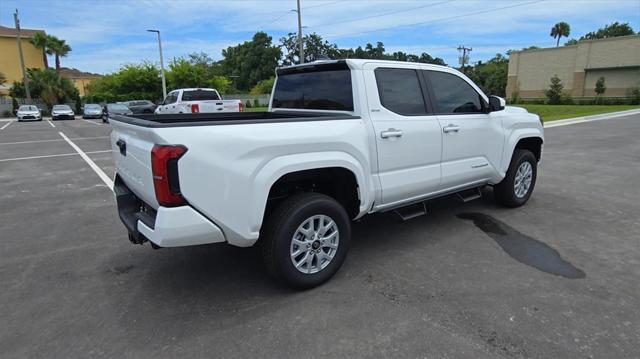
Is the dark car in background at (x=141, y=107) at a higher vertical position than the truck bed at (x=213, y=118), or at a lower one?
lower

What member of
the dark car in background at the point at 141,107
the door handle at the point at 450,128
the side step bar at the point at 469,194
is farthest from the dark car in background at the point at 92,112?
the door handle at the point at 450,128

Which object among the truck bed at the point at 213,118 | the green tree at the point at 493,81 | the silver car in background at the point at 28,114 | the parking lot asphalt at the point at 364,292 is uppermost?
the green tree at the point at 493,81

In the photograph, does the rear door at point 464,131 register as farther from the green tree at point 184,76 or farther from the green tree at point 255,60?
the green tree at point 255,60

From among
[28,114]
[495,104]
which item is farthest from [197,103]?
[28,114]

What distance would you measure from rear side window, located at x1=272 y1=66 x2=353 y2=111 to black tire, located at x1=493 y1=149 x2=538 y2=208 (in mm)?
2720

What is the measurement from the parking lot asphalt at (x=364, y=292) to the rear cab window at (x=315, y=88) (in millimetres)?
1511

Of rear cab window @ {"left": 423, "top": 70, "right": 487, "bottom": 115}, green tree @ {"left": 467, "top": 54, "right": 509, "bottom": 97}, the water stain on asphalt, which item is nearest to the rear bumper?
rear cab window @ {"left": 423, "top": 70, "right": 487, "bottom": 115}

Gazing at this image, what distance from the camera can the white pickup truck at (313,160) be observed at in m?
2.81

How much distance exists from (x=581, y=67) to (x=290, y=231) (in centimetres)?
5728

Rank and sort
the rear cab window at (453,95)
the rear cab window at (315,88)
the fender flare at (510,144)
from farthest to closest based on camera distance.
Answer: the fender flare at (510,144), the rear cab window at (453,95), the rear cab window at (315,88)

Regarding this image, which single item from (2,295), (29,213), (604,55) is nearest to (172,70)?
(29,213)

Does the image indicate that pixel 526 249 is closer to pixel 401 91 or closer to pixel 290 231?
pixel 401 91

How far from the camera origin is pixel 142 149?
9.78 feet

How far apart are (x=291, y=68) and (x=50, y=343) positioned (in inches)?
128
